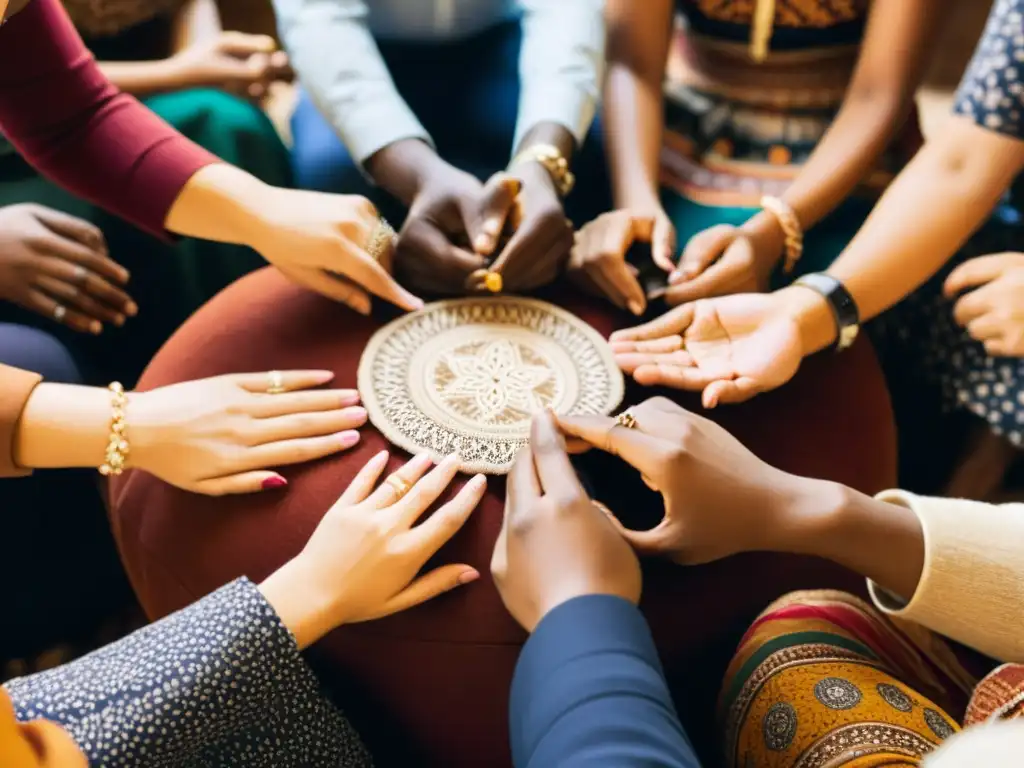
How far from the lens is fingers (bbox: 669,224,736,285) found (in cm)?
93

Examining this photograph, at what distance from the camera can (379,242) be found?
0.93 metres

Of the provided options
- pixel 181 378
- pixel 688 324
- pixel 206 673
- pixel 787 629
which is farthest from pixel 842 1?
pixel 206 673

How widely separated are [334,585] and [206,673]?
110 millimetres

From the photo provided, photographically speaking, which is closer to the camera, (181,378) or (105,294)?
(181,378)

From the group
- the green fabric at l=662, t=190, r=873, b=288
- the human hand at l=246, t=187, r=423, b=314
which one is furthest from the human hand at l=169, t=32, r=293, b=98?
the green fabric at l=662, t=190, r=873, b=288

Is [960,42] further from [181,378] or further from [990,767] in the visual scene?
[990,767]

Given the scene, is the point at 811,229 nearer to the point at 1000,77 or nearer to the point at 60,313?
the point at 1000,77

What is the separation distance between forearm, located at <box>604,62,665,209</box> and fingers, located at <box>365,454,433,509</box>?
53 centimetres

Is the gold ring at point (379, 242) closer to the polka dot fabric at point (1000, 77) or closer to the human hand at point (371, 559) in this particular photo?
the human hand at point (371, 559)

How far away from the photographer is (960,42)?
227 cm

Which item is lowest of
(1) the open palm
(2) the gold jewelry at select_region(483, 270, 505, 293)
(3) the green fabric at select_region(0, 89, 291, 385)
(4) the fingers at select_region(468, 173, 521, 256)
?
(3) the green fabric at select_region(0, 89, 291, 385)

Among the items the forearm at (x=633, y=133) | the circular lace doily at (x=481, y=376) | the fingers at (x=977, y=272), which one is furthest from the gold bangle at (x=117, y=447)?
the fingers at (x=977, y=272)

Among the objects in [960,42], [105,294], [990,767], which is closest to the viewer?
[990,767]

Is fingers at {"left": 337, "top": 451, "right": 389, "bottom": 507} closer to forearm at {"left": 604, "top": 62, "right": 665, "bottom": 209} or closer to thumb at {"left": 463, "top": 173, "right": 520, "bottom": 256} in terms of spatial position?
thumb at {"left": 463, "top": 173, "right": 520, "bottom": 256}
